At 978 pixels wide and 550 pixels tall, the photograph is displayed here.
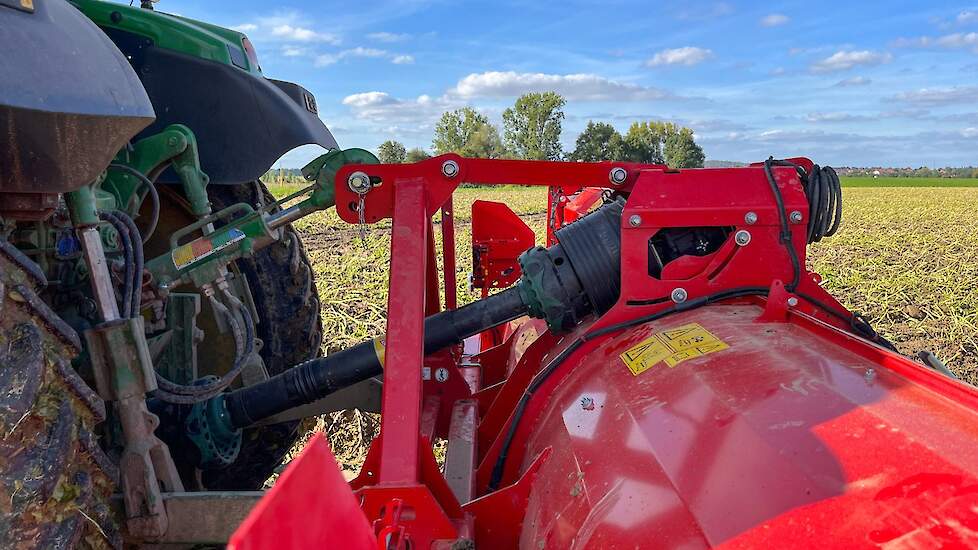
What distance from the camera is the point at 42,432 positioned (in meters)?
1.47

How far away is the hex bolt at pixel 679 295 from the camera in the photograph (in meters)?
2.18

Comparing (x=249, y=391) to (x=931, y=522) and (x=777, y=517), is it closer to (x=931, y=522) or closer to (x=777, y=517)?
(x=777, y=517)

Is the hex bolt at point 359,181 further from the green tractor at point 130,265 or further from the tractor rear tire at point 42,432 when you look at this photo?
the tractor rear tire at point 42,432

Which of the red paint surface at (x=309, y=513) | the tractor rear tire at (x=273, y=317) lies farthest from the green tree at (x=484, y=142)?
the red paint surface at (x=309, y=513)

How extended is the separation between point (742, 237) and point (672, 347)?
1.53ft

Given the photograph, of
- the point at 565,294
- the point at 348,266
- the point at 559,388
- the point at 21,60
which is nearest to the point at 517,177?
the point at 565,294

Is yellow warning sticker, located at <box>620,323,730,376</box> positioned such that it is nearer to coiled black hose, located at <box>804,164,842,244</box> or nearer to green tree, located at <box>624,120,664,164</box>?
coiled black hose, located at <box>804,164,842,244</box>

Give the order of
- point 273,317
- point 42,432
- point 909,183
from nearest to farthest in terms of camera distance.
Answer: point 42,432
point 273,317
point 909,183

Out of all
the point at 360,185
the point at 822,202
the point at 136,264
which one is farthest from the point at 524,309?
the point at 136,264

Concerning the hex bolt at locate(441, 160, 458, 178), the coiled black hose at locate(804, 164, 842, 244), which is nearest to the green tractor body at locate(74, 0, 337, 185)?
the hex bolt at locate(441, 160, 458, 178)

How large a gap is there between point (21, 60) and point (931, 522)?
70.4 inches

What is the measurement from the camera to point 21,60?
4.87 ft

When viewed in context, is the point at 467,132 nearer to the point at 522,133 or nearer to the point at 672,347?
the point at 522,133

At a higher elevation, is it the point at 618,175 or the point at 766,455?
the point at 618,175
